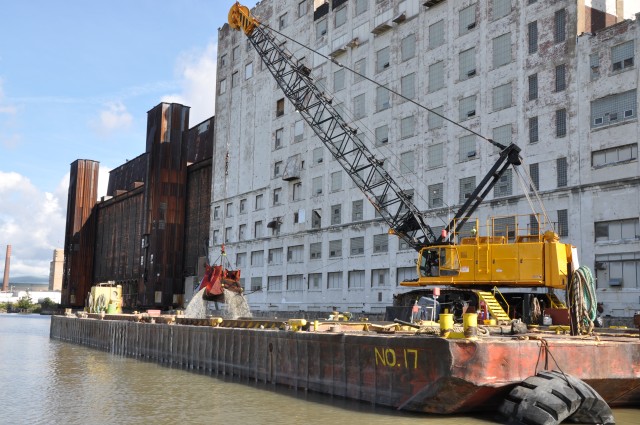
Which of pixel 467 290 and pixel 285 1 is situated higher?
pixel 285 1

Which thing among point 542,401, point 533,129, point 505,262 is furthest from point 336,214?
point 542,401

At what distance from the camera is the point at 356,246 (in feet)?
183

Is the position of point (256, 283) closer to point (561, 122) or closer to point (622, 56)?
point (561, 122)

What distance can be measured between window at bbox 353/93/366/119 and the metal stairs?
3207 cm

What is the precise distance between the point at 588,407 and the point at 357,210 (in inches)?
1644

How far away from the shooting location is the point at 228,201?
74.4 m

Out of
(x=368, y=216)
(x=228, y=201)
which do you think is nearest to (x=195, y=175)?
(x=228, y=201)

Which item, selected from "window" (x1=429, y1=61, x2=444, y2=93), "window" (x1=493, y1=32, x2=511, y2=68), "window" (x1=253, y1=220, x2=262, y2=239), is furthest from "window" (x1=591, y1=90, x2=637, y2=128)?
"window" (x1=253, y1=220, x2=262, y2=239)

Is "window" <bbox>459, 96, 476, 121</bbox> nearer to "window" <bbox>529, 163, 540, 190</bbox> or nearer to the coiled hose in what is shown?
"window" <bbox>529, 163, 540, 190</bbox>

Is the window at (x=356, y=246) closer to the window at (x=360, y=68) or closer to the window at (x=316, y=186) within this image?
the window at (x=316, y=186)

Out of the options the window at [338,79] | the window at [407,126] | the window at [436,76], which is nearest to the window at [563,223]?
the window at [436,76]

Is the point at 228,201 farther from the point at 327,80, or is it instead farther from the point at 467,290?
the point at 467,290

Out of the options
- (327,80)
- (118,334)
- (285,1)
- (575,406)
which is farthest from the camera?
(285,1)

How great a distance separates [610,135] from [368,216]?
21034 mm
